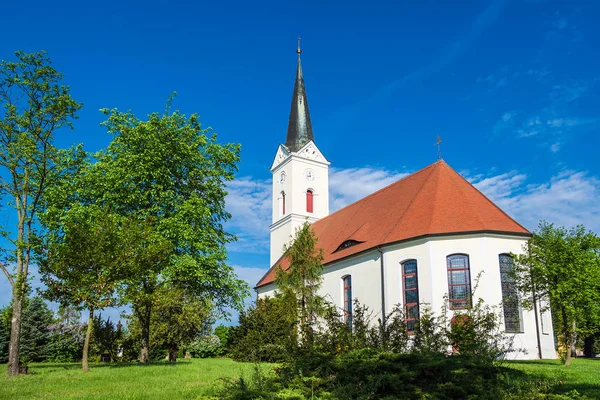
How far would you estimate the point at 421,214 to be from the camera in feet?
82.7

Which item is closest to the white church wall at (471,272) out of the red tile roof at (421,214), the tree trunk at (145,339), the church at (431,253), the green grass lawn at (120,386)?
the church at (431,253)

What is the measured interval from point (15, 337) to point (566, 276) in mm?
19641

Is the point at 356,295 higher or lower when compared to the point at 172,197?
lower

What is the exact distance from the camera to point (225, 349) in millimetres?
33688

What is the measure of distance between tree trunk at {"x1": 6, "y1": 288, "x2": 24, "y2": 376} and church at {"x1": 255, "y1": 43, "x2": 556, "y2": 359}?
13.6 metres

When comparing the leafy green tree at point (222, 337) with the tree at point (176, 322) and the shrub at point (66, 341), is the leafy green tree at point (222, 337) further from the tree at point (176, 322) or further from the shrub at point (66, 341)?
the shrub at point (66, 341)

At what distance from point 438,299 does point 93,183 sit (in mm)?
16380

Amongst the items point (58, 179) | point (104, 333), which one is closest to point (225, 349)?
point (104, 333)

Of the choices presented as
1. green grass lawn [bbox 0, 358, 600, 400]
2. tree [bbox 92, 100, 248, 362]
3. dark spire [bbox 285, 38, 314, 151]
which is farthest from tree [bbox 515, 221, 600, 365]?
dark spire [bbox 285, 38, 314, 151]

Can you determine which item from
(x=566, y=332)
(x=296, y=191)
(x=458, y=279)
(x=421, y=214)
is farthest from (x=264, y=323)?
(x=296, y=191)

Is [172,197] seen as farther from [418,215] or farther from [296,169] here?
[296,169]

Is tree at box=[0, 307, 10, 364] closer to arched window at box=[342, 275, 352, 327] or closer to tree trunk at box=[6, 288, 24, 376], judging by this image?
tree trunk at box=[6, 288, 24, 376]

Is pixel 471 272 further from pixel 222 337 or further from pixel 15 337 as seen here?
pixel 222 337

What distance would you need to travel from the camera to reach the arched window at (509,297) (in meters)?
21.9
